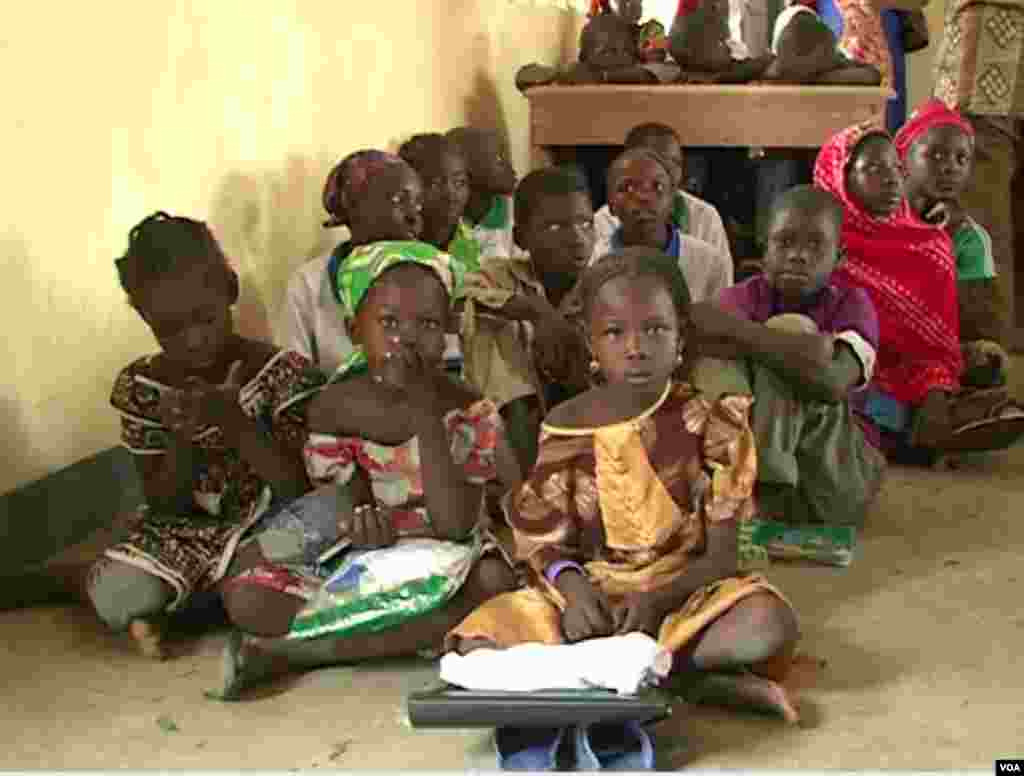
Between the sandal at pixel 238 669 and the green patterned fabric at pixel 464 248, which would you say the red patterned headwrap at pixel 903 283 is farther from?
the sandal at pixel 238 669

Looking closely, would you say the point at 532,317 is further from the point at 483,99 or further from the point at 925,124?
the point at 483,99

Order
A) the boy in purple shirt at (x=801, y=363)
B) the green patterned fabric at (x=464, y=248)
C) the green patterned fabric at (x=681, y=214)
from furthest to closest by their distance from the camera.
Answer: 1. the green patterned fabric at (x=681, y=214)
2. the green patterned fabric at (x=464, y=248)
3. the boy in purple shirt at (x=801, y=363)

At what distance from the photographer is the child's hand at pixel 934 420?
3203 mm

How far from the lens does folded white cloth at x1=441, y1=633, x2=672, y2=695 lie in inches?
68.4

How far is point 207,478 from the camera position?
233 cm

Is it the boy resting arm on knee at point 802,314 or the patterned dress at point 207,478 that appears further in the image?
the boy resting arm on knee at point 802,314

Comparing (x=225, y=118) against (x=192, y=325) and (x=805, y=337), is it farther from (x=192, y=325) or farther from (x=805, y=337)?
(x=805, y=337)

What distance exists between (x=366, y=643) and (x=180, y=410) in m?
0.44

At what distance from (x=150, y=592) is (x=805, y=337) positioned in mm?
1173

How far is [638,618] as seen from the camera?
1.89 metres

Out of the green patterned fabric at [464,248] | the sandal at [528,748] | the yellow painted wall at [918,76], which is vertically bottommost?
the sandal at [528,748]

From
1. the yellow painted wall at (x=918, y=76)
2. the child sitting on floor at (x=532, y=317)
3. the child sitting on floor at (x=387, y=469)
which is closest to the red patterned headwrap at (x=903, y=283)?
the child sitting on floor at (x=532, y=317)

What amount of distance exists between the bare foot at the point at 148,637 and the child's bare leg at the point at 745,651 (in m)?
0.79

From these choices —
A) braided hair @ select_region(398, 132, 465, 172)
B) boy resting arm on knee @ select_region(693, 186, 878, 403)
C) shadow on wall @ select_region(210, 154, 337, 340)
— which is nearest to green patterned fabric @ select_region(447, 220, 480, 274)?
braided hair @ select_region(398, 132, 465, 172)
